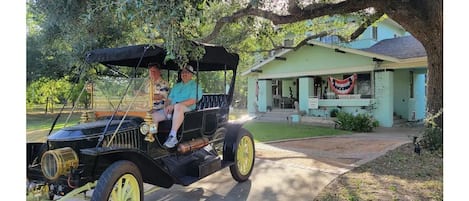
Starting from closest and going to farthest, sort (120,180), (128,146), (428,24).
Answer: (120,180) → (128,146) → (428,24)

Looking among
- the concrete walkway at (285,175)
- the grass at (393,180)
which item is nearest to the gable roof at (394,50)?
the concrete walkway at (285,175)

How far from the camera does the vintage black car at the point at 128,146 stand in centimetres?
349

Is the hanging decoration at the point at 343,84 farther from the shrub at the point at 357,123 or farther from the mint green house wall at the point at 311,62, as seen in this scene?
the shrub at the point at 357,123

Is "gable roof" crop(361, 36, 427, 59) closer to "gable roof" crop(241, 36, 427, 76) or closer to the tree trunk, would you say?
"gable roof" crop(241, 36, 427, 76)

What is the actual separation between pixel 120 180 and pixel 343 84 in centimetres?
1415

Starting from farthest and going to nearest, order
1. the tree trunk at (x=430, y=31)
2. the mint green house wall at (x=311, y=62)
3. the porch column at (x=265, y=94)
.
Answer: the porch column at (x=265, y=94)
the mint green house wall at (x=311, y=62)
the tree trunk at (x=430, y=31)

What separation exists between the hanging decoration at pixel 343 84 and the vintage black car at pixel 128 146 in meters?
10.8

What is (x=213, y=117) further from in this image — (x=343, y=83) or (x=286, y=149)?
(x=343, y=83)

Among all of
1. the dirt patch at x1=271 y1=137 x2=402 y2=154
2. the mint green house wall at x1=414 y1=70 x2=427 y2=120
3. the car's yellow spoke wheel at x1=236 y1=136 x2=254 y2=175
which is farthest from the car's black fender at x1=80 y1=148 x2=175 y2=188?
the mint green house wall at x1=414 y1=70 x2=427 y2=120

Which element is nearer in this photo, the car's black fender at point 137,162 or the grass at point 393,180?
the car's black fender at point 137,162

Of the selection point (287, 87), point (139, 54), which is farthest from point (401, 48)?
point (139, 54)

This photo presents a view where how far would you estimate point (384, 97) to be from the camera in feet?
47.3

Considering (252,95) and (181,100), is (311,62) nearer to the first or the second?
(252,95)

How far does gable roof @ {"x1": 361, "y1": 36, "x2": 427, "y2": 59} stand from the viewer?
13.7 meters
